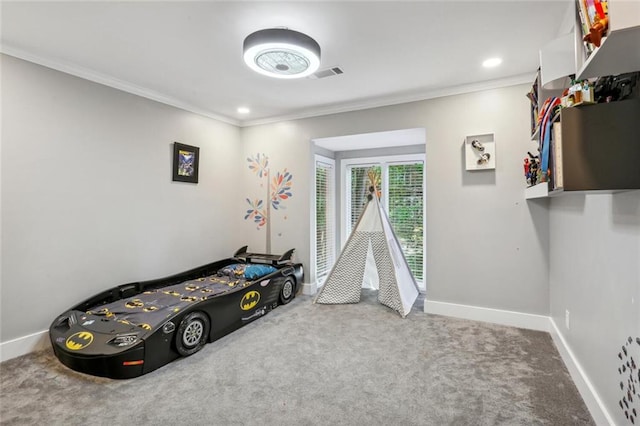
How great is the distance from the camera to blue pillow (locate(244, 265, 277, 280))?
3.57 m

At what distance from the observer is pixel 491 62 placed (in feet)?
9.09

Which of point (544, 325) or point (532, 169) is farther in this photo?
point (544, 325)

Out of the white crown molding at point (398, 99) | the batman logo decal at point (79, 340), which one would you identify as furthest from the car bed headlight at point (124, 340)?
the white crown molding at point (398, 99)

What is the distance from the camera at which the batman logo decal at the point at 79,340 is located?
218 centimetres

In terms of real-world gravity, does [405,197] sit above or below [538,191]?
above

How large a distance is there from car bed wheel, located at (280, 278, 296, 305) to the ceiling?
2.21 m

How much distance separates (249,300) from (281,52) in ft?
7.44

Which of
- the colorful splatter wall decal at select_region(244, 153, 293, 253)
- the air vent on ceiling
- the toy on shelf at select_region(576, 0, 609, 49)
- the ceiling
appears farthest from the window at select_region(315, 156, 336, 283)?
the toy on shelf at select_region(576, 0, 609, 49)

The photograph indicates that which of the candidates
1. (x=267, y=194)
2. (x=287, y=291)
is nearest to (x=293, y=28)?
(x=267, y=194)

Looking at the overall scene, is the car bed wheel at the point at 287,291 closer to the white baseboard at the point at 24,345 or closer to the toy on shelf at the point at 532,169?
the white baseboard at the point at 24,345

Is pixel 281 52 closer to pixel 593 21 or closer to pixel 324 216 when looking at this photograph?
pixel 593 21

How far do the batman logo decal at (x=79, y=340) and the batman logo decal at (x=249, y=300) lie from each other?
1213mm

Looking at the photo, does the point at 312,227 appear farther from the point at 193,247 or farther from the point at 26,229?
the point at 26,229

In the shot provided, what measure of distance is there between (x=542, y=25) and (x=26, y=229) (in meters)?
4.20
